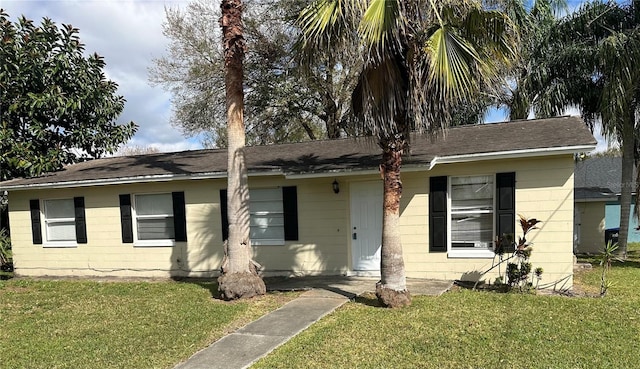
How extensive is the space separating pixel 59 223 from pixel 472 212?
36.9 ft

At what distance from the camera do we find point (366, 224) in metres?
9.43

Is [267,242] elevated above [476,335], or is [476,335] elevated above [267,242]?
[267,242]

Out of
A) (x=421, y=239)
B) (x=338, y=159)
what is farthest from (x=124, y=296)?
(x=421, y=239)

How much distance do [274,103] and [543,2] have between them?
10.8 meters

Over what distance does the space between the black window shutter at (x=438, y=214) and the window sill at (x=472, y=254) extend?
0.20 m

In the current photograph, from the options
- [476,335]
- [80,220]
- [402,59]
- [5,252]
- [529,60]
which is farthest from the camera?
[529,60]

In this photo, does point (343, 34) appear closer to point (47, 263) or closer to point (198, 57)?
point (47, 263)

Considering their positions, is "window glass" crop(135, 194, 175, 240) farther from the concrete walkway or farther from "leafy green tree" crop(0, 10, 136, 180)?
"leafy green tree" crop(0, 10, 136, 180)

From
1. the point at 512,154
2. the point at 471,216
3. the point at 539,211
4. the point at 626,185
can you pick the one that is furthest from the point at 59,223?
the point at 626,185

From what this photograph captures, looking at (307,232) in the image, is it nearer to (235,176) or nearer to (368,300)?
(235,176)

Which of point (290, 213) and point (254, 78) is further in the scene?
point (254, 78)

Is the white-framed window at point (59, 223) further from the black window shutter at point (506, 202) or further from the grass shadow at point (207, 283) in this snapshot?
the black window shutter at point (506, 202)

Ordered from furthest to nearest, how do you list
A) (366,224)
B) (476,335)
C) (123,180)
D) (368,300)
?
(123,180) → (366,224) → (368,300) → (476,335)

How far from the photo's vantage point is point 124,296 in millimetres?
8633
